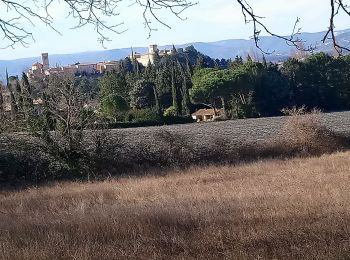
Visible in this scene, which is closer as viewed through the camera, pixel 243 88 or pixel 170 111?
pixel 243 88

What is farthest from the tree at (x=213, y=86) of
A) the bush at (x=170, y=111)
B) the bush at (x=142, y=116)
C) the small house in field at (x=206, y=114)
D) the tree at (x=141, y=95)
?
the bush at (x=142, y=116)

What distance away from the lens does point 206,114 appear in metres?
55.6

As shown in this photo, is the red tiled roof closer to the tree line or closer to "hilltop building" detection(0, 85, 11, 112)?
the tree line

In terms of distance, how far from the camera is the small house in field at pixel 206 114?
5492cm

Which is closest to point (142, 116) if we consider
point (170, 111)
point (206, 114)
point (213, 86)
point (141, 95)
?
point (141, 95)

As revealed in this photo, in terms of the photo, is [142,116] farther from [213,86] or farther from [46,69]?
[46,69]

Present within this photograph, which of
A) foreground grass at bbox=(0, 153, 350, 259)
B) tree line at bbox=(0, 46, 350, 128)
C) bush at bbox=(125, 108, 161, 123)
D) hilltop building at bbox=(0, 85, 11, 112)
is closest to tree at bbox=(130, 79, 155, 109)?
tree line at bbox=(0, 46, 350, 128)

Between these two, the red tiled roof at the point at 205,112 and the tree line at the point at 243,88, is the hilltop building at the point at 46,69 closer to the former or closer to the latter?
the tree line at the point at 243,88

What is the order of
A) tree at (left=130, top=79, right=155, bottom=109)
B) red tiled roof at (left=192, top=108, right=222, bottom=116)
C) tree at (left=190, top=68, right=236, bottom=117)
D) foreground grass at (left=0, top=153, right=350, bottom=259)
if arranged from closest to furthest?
foreground grass at (left=0, top=153, right=350, bottom=259), tree at (left=190, top=68, right=236, bottom=117), tree at (left=130, top=79, right=155, bottom=109), red tiled roof at (left=192, top=108, right=222, bottom=116)

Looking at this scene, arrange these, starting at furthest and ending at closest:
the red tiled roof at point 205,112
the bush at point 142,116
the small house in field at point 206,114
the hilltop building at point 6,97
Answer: the red tiled roof at point 205,112, the small house in field at point 206,114, the bush at point 142,116, the hilltop building at point 6,97

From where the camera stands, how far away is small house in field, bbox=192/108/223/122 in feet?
180

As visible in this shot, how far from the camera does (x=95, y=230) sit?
6340mm

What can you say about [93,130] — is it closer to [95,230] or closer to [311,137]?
[311,137]

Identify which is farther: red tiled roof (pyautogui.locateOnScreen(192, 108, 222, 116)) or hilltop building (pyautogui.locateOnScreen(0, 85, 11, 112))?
red tiled roof (pyautogui.locateOnScreen(192, 108, 222, 116))
